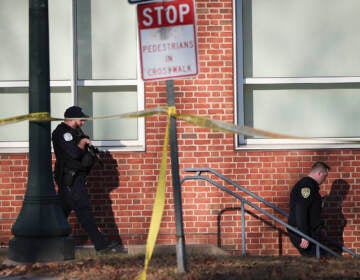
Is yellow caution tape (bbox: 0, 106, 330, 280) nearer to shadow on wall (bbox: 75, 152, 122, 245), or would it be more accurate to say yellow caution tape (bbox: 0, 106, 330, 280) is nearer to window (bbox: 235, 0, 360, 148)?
shadow on wall (bbox: 75, 152, 122, 245)

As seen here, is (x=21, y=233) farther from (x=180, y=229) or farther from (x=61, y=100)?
(x=61, y=100)

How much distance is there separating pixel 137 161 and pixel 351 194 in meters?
2.69

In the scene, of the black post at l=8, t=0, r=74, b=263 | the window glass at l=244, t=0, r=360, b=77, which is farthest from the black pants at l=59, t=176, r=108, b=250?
the window glass at l=244, t=0, r=360, b=77

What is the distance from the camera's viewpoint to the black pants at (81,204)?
30.1ft

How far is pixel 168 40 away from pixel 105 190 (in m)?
3.86

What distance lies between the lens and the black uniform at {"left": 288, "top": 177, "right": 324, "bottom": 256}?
9.71 m

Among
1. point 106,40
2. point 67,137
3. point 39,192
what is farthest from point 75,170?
point 106,40

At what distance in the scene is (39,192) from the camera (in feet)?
26.8

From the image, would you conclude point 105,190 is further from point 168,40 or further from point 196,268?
point 168,40

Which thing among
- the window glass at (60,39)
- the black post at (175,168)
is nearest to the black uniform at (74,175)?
the window glass at (60,39)

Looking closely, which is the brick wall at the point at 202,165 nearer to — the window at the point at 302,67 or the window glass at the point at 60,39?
the window at the point at 302,67

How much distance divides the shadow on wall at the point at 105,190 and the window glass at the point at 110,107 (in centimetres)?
36

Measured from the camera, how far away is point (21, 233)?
26.5ft

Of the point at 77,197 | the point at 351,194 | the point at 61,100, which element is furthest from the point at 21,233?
the point at 351,194
